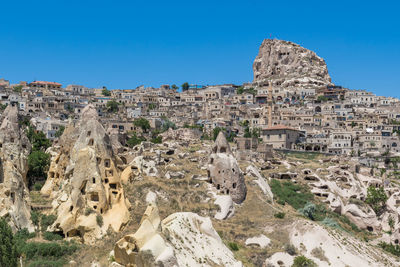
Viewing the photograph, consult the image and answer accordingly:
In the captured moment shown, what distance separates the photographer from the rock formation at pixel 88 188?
166 feet

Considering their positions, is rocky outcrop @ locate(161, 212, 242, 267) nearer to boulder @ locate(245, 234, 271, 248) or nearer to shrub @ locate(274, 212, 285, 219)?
boulder @ locate(245, 234, 271, 248)

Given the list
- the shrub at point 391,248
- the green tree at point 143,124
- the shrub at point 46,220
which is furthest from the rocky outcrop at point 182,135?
the shrub at point 46,220

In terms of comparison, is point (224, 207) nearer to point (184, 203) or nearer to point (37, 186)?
point (184, 203)

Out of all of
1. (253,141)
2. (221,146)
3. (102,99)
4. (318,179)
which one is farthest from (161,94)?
(221,146)

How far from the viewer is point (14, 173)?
54.9 m

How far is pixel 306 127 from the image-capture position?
127 m

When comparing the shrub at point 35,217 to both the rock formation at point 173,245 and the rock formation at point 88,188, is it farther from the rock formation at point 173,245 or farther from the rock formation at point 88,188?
the rock formation at point 173,245

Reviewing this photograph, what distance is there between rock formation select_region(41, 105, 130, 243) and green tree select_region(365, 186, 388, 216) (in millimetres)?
37355

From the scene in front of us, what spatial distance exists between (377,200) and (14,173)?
49.3 metres

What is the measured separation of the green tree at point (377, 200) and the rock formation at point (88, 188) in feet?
123

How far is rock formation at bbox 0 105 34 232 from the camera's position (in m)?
51.5

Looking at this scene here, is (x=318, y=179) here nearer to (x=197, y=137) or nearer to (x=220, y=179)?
(x=220, y=179)

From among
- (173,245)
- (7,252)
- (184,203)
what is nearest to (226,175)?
(184,203)

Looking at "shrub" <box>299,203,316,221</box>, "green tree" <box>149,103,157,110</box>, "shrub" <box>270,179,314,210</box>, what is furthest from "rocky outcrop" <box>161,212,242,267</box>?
"green tree" <box>149,103,157,110</box>
